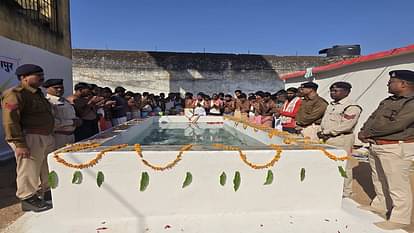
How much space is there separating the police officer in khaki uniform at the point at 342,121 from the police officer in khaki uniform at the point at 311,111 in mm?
388

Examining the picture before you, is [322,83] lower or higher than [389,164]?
higher

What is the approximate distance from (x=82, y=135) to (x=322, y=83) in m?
6.54

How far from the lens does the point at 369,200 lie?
345cm

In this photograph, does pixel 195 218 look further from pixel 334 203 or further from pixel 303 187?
pixel 334 203

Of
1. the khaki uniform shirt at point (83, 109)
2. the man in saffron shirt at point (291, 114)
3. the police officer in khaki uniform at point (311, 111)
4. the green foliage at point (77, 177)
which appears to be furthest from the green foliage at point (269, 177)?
the khaki uniform shirt at point (83, 109)

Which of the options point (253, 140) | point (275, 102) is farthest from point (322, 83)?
point (253, 140)

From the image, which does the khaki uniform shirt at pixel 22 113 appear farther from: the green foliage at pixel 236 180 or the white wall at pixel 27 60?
the white wall at pixel 27 60

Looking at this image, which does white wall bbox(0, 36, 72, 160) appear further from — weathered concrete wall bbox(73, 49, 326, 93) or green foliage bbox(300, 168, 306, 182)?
green foliage bbox(300, 168, 306, 182)

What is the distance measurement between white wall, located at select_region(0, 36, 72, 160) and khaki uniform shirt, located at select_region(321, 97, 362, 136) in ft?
17.7

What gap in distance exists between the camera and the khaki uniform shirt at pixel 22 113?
272cm

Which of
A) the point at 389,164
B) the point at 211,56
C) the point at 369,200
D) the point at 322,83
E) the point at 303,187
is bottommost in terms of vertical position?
the point at 369,200

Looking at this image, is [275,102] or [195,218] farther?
[275,102]

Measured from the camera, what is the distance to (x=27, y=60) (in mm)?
6328

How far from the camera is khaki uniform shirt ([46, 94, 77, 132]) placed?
3545 millimetres
